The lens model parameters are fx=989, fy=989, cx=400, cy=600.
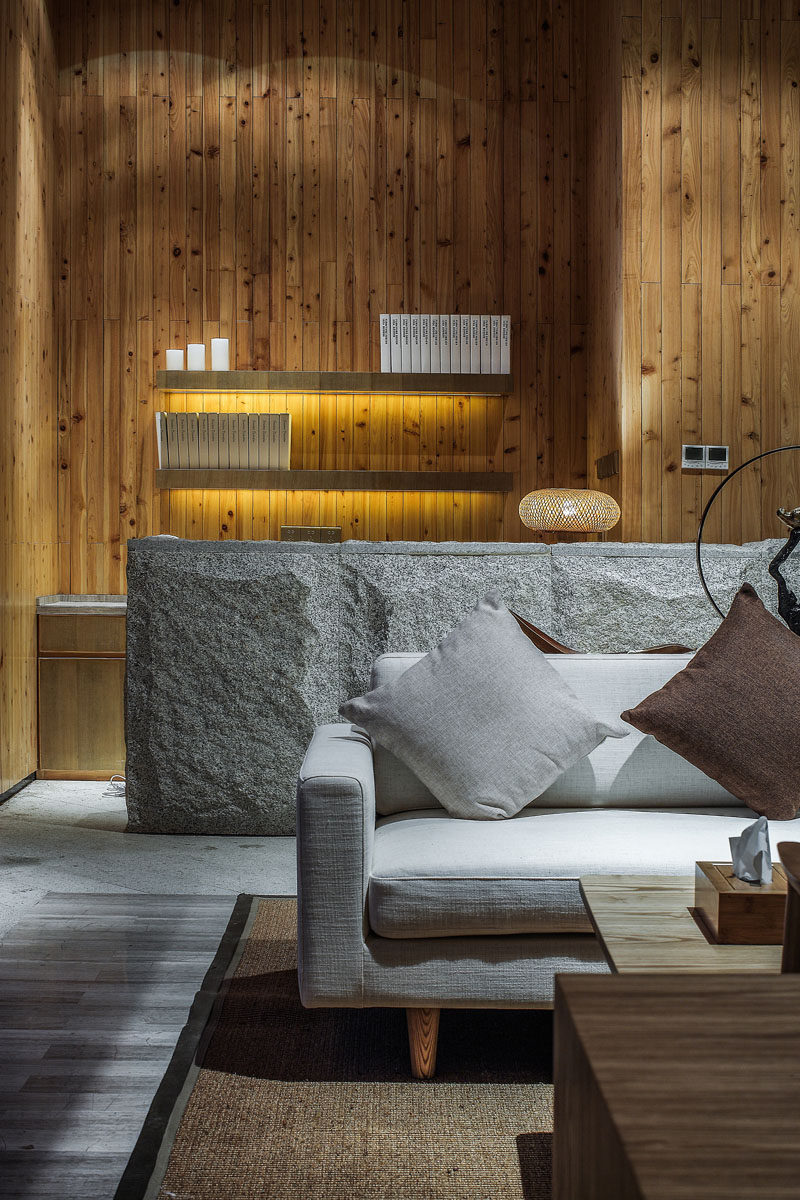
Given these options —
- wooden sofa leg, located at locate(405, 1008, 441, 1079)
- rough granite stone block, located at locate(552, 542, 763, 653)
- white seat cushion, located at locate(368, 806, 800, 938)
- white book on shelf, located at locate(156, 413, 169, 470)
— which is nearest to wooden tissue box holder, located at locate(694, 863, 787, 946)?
white seat cushion, located at locate(368, 806, 800, 938)

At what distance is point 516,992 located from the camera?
175 centimetres

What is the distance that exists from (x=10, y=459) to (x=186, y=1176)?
3.21 metres

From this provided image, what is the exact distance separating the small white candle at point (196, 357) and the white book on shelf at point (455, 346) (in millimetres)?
1147

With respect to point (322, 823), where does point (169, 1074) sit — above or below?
below

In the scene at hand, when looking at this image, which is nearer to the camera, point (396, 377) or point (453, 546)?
point (453, 546)

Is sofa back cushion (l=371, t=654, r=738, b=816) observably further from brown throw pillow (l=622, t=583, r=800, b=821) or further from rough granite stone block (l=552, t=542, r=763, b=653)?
rough granite stone block (l=552, t=542, r=763, b=653)

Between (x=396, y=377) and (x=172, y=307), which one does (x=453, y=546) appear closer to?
(x=396, y=377)

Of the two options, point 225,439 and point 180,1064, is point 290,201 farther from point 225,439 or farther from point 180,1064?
point 180,1064

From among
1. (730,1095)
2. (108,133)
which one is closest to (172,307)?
(108,133)

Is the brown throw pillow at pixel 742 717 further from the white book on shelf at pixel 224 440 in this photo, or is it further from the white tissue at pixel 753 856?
the white book on shelf at pixel 224 440

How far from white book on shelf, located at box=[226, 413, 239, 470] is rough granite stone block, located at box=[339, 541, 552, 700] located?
1487 millimetres

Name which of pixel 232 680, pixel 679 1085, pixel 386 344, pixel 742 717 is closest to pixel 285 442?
pixel 386 344

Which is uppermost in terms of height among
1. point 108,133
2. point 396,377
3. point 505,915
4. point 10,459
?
point 108,133

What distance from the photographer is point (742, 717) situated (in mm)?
2066
